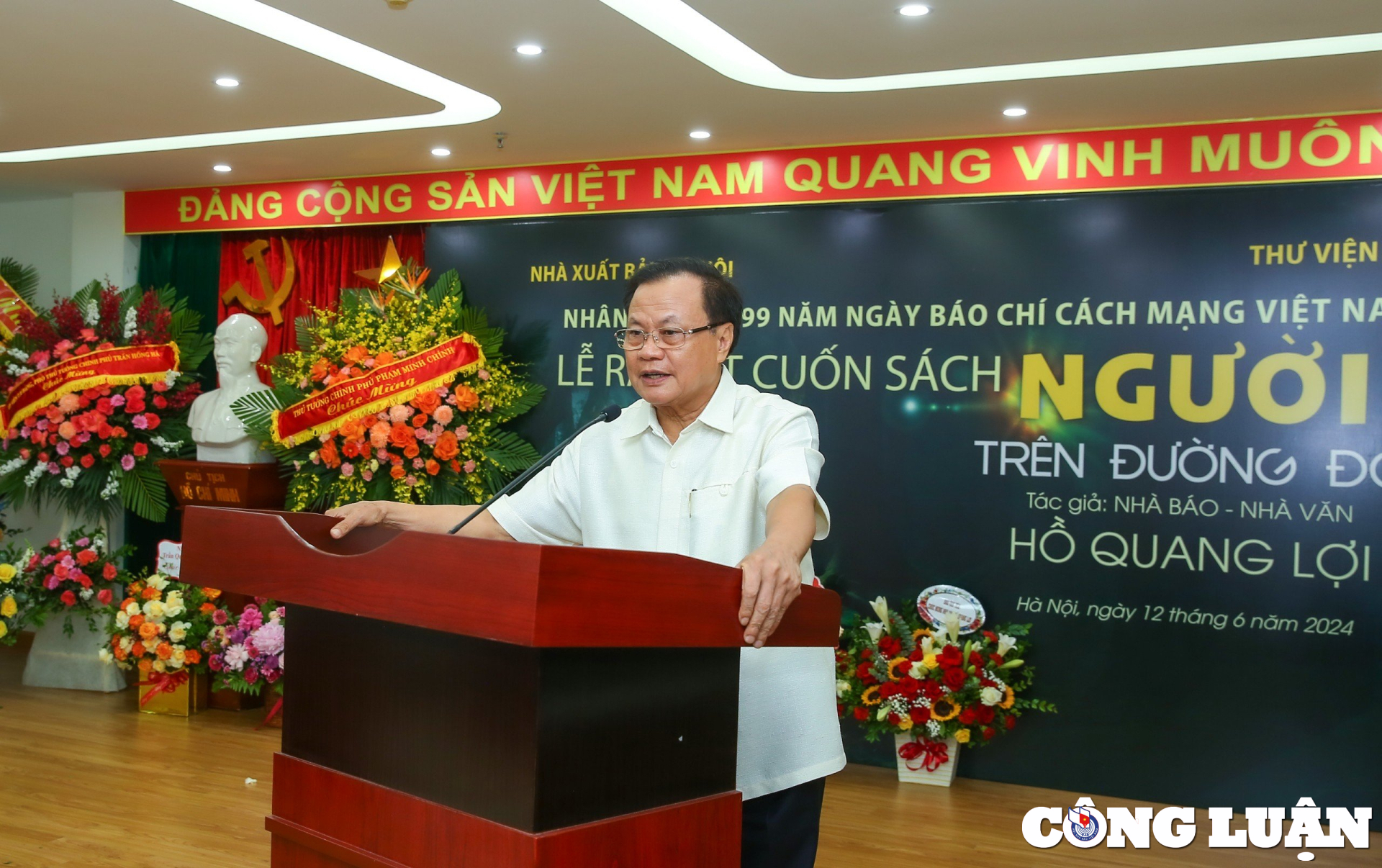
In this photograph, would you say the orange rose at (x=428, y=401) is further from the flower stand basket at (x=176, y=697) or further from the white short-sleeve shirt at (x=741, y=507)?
the white short-sleeve shirt at (x=741, y=507)

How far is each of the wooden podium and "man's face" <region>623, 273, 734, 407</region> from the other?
0.46m

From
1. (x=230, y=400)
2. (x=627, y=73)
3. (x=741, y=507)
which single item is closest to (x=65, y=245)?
(x=230, y=400)

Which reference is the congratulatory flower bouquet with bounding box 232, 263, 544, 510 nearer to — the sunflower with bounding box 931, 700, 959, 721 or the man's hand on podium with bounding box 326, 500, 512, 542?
the sunflower with bounding box 931, 700, 959, 721

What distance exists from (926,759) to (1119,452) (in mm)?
1418

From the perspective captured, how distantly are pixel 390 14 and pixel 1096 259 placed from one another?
2790 millimetres

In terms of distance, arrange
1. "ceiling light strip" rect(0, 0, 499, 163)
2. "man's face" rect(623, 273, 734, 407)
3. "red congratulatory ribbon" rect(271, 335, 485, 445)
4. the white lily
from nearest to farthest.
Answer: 1. "man's face" rect(623, 273, 734, 407)
2. "ceiling light strip" rect(0, 0, 499, 163)
3. the white lily
4. "red congratulatory ribbon" rect(271, 335, 485, 445)

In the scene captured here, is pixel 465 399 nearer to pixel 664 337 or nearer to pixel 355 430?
pixel 355 430

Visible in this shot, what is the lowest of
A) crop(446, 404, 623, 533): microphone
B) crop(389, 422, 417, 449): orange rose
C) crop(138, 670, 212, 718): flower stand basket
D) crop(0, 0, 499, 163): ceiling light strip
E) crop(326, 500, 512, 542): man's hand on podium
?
crop(138, 670, 212, 718): flower stand basket

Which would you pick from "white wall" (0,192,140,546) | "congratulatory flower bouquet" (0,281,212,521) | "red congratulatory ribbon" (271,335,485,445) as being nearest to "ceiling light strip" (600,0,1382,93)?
"red congratulatory ribbon" (271,335,485,445)

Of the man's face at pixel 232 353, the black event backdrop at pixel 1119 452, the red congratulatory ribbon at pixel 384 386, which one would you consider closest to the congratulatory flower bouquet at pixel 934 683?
the black event backdrop at pixel 1119 452

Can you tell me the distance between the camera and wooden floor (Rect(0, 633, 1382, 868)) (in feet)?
12.9

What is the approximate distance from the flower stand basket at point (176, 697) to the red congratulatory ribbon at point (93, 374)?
4.81ft

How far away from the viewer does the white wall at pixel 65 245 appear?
670 centimetres

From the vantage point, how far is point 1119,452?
4723 mm
